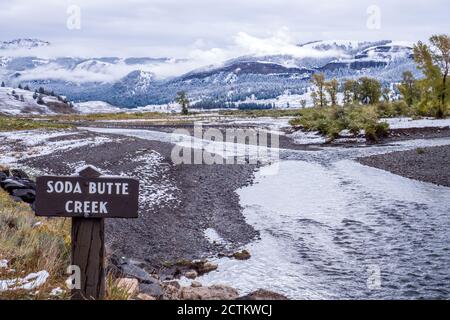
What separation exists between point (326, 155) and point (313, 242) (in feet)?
67.9

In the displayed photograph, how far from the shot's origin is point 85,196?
19.0 feet

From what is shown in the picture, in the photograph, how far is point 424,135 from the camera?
43.1m

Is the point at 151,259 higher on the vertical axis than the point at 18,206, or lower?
lower

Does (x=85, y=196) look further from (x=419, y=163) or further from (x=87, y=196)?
(x=419, y=163)

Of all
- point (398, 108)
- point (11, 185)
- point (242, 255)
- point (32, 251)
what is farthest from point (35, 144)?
point (398, 108)

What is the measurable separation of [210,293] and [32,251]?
3.07 meters

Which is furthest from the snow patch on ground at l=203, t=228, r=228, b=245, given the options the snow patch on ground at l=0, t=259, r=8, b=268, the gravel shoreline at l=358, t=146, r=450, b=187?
the gravel shoreline at l=358, t=146, r=450, b=187

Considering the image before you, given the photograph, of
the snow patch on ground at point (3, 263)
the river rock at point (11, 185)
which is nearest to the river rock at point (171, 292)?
the snow patch on ground at point (3, 263)

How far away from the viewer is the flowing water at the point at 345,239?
10391 mm

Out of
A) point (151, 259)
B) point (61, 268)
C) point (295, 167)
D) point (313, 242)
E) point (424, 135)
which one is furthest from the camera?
point (424, 135)

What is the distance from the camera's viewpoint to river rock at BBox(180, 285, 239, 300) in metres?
8.59

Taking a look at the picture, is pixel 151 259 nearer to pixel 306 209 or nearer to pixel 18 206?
pixel 18 206

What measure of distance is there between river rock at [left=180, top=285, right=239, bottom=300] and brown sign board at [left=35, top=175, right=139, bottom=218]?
10.6 ft
